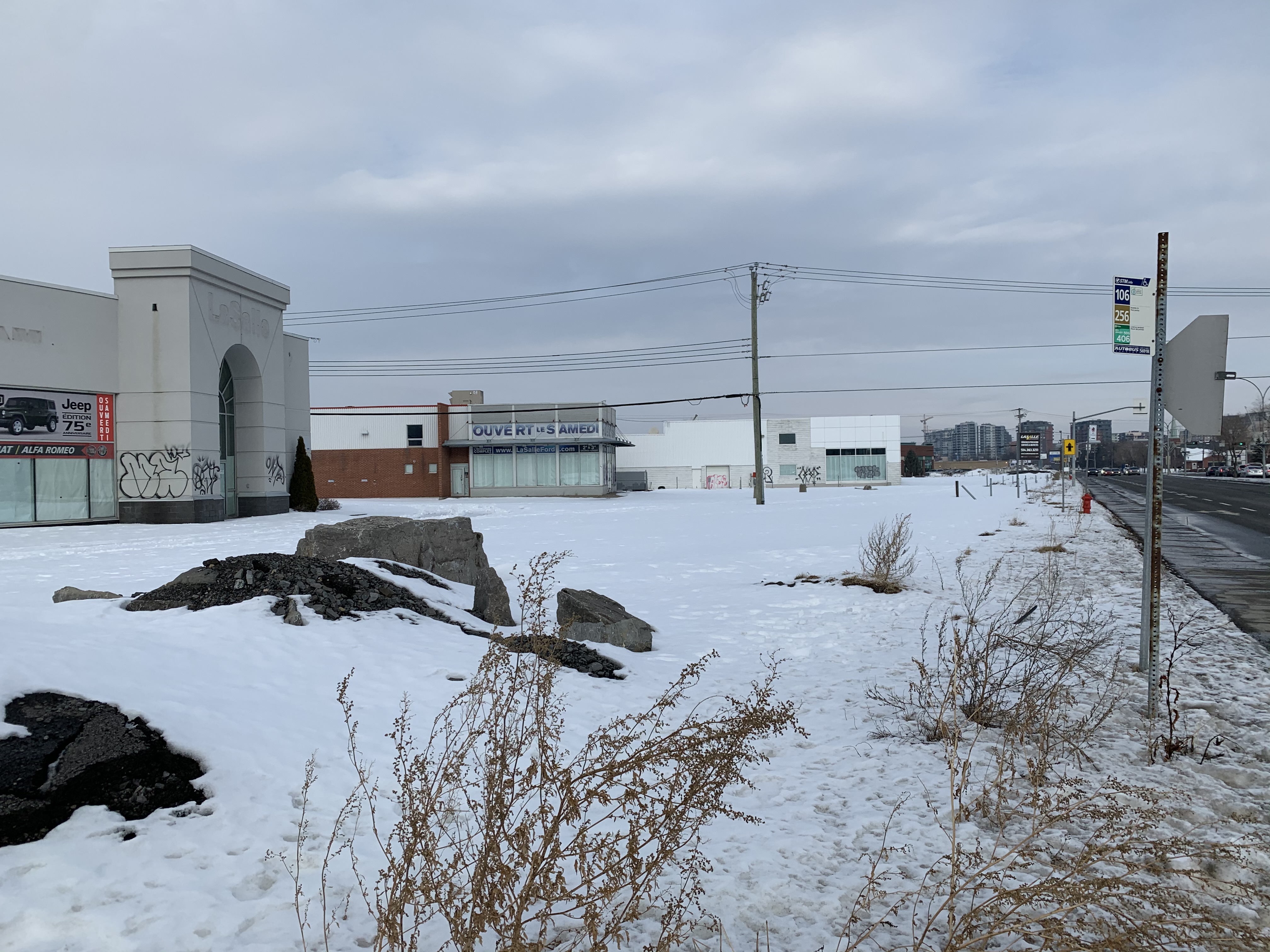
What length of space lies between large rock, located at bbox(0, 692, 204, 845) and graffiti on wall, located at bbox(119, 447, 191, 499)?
25.4 meters

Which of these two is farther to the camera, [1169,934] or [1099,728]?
[1099,728]

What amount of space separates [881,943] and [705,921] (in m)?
0.69

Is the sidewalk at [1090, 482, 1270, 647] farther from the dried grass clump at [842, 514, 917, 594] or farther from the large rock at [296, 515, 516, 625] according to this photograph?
the large rock at [296, 515, 516, 625]

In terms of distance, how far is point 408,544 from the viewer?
11141mm

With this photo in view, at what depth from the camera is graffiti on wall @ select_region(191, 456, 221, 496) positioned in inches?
1074

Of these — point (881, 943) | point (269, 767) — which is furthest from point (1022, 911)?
point (269, 767)

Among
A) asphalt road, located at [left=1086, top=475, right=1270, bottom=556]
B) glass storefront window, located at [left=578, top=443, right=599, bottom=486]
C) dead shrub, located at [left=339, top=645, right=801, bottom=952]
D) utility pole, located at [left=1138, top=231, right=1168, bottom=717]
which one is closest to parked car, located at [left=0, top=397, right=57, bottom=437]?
dead shrub, located at [left=339, top=645, right=801, bottom=952]

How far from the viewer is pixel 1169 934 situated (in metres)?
2.52

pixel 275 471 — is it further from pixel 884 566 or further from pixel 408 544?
pixel 884 566

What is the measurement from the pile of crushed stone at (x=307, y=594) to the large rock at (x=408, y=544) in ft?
5.24

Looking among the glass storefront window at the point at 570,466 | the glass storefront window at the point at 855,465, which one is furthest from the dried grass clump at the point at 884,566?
the glass storefront window at the point at 855,465

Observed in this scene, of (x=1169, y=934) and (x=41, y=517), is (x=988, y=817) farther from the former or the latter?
(x=41, y=517)

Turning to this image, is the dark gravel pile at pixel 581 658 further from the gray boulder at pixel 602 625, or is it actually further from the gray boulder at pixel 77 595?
the gray boulder at pixel 77 595

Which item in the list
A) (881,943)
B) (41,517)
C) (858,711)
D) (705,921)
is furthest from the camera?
(41,517)
